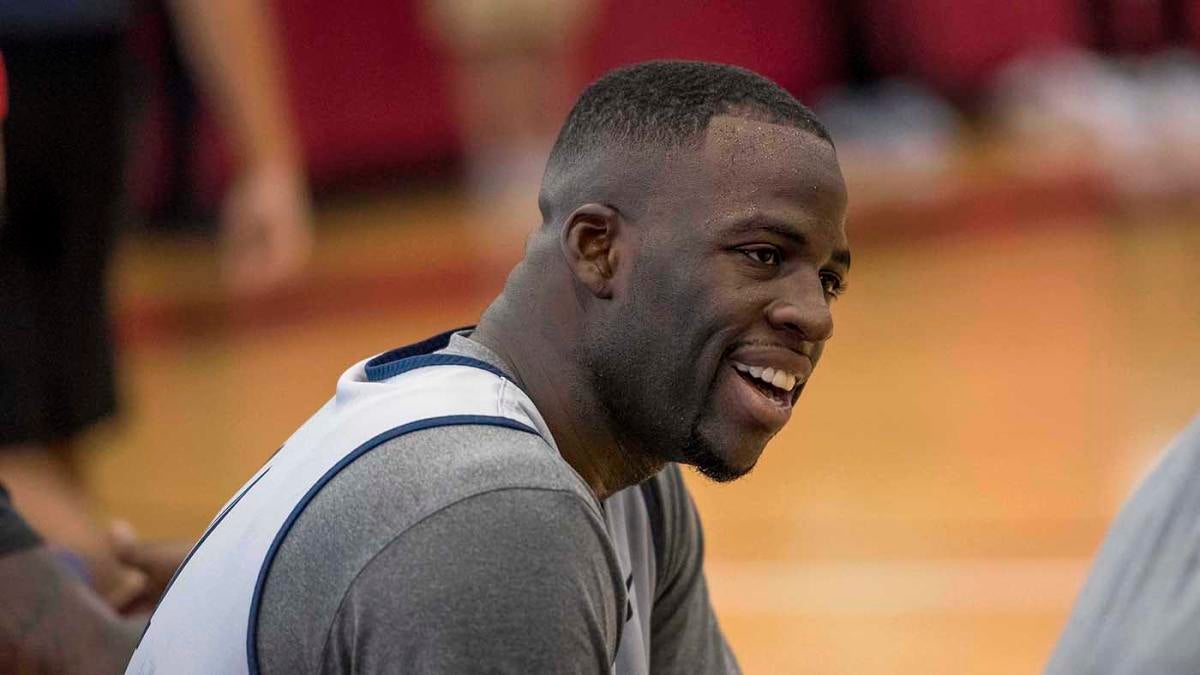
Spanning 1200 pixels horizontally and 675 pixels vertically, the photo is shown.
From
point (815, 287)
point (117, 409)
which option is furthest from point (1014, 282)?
point (815, 287)

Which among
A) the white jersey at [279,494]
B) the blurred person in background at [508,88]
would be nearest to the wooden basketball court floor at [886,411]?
the blurred person in background at [508,88]

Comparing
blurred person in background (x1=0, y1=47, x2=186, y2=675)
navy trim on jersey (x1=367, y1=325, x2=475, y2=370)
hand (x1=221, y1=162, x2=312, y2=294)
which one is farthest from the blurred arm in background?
navy trim on jersey (x1=367, y1=325, x2=475, y2=370)

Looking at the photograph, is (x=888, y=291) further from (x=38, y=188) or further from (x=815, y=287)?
(x=815, y=287)

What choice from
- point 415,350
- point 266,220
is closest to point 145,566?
point 415,350

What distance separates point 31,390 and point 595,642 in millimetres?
2064

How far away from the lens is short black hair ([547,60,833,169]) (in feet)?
4.83

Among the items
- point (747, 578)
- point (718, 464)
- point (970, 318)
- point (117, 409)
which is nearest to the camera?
point (718, 464)

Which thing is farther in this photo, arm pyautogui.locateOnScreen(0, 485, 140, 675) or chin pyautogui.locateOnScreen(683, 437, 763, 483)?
arm pyautogui.locateOnScreen(0, 485, 140, 675)

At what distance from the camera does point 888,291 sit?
7.36 metres

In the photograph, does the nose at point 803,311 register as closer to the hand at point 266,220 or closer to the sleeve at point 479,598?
the sleeve at point 479,598

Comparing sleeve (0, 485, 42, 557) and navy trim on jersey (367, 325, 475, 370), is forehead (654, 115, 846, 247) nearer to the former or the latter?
navy trim on jersey (367, 325, 475, 370)

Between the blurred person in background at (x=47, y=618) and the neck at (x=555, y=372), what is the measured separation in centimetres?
52

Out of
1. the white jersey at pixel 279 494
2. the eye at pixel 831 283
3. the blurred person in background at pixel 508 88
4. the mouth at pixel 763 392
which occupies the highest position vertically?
the blurred person in background at pixel 508 88

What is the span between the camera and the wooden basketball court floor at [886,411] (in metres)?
3.84
